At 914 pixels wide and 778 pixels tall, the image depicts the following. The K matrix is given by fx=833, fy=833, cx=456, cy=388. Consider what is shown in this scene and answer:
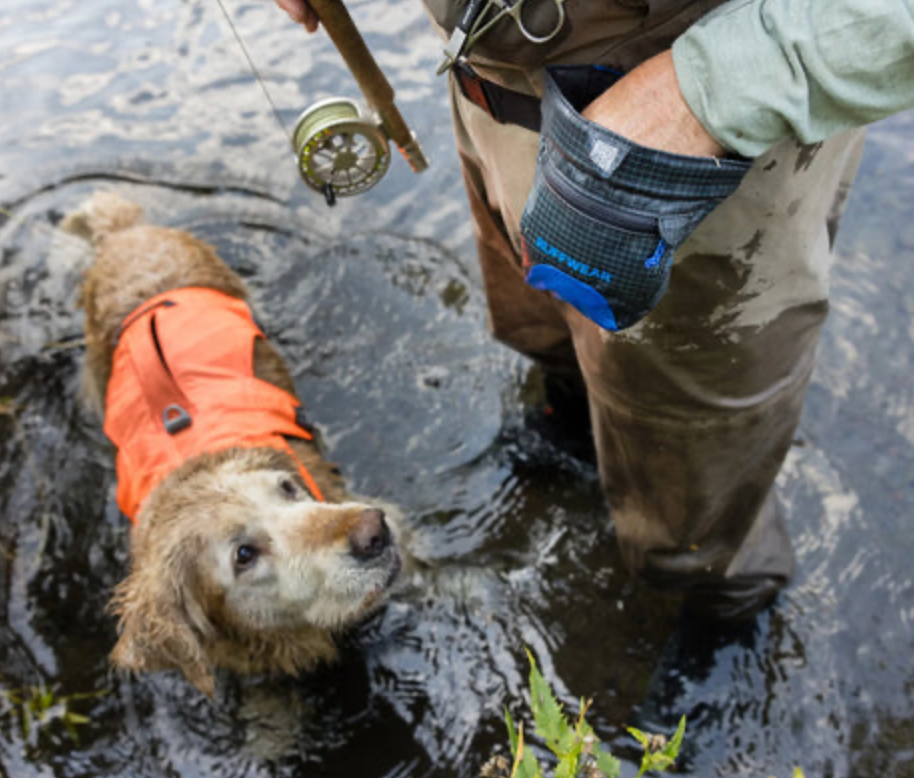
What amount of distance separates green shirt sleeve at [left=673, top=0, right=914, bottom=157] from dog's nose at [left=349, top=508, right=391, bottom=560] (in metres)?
1.95

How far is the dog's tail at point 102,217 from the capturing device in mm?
4715

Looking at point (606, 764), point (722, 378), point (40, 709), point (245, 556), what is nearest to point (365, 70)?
point (722, 378)

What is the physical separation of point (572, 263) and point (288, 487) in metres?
2.02

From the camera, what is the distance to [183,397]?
11.8 ft

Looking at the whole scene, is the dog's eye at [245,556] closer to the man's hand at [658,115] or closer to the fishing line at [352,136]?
the fishing line at [352,136]

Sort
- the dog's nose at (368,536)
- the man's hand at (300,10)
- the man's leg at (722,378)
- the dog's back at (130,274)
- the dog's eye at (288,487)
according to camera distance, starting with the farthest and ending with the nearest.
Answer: the dog's back at (130,274) → the dog's eye at (288,487) → the dog's nose at (368,536) → the man's hand at (300,10) → the man's leg at (722,378)

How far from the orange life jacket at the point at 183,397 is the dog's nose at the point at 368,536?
521 mm

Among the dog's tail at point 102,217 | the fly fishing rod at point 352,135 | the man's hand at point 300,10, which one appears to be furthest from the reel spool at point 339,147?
the dog's tail at point 102,217

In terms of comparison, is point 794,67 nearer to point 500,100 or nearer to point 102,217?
point 500,100

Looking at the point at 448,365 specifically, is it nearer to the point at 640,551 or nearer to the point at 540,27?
the point at 640,551

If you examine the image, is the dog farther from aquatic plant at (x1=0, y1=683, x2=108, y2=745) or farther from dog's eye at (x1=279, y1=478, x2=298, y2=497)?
aquatic plant at (x1=0, y1=683, x2=108, y2=745)

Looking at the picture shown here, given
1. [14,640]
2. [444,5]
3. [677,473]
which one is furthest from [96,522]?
[444,5]

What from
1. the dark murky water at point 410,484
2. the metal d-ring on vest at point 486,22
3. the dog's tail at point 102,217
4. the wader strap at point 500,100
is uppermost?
the metal d-ring on vest at point 486,22

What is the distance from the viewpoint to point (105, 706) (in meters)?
3.54
